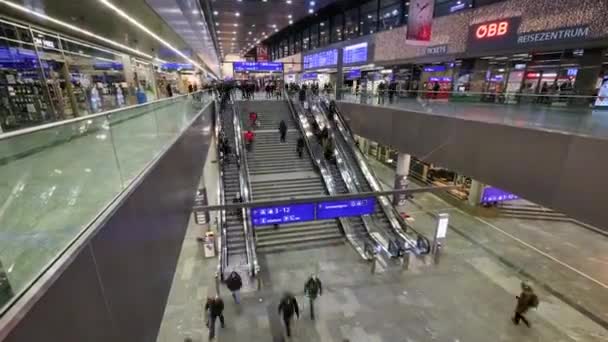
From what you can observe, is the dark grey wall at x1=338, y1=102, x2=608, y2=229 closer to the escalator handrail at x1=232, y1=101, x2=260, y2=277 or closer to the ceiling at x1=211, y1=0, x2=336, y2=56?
the escalator handrail at x1=232, y1=101, x2=260, y2=277

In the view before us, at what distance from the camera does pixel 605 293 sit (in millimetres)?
9102

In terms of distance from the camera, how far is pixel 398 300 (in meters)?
8.94

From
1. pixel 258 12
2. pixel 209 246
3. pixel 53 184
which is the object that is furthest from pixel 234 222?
pixel 258 12

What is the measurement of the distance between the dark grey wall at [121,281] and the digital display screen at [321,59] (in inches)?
1024

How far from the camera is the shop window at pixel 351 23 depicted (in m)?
25.0

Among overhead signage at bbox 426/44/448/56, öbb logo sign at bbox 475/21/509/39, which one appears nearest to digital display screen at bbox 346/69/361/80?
overhead signage at bbox 426/44/448/56

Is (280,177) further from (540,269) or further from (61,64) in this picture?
(540,269)

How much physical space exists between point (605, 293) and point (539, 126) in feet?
22.2

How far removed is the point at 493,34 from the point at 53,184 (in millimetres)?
16371

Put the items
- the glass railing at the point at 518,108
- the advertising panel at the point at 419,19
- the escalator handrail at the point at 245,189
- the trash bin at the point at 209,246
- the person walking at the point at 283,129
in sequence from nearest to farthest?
the glass railing at the point at 518,108 < the escalator handrail at the point at 245,189 < the trash bin at the point at 209,246 < the advertising panel at the point at 419,19 < the person walking at the point at 283,129

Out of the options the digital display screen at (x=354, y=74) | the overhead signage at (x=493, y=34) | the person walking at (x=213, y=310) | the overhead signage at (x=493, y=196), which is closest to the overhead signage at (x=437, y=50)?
the overhead signage at (x=493, y=34)

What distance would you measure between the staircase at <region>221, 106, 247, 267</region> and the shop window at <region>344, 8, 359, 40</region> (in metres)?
16.3

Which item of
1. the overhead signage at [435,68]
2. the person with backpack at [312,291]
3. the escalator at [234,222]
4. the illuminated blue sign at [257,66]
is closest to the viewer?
the person with backpack at [312,291]

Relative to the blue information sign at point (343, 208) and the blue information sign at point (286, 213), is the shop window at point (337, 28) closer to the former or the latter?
the blue information sign at point (343, 208)
